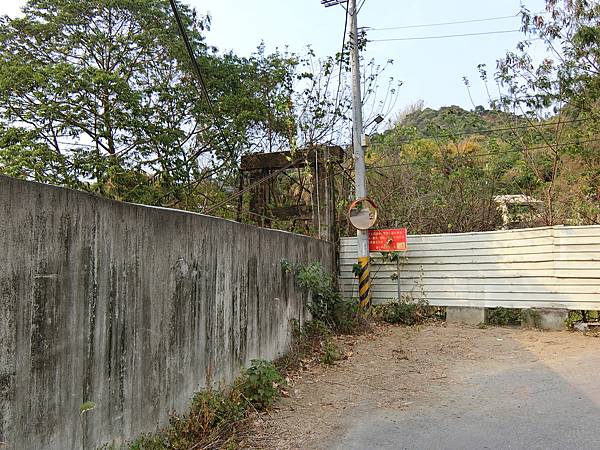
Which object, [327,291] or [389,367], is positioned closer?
[389,367]

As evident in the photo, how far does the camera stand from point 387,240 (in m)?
8.40

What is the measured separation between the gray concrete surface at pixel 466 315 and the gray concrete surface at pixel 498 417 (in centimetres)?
290

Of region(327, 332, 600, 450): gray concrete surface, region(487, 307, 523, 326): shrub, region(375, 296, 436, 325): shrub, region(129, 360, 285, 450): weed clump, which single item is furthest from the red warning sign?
region(129, 360, 285, 450): weed clump

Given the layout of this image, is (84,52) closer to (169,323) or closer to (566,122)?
(169,323)

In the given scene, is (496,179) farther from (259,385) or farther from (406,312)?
(259,385)

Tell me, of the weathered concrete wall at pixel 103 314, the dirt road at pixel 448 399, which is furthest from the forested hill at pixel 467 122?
the weathered concrete wall at pixel 103 314

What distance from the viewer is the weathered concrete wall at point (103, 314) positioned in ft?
6.43

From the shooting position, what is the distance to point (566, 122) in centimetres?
1011

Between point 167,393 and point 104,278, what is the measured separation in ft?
3.60

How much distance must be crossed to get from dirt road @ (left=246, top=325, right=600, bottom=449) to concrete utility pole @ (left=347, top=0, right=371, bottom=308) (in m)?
1.86

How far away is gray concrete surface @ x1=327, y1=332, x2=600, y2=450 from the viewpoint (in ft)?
10.5

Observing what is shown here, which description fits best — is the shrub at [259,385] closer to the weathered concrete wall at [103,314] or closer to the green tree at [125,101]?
the weathered concrete wall at [103,314]

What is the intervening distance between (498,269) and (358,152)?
346 centimetres

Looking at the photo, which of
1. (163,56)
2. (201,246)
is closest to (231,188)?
(163,56)
